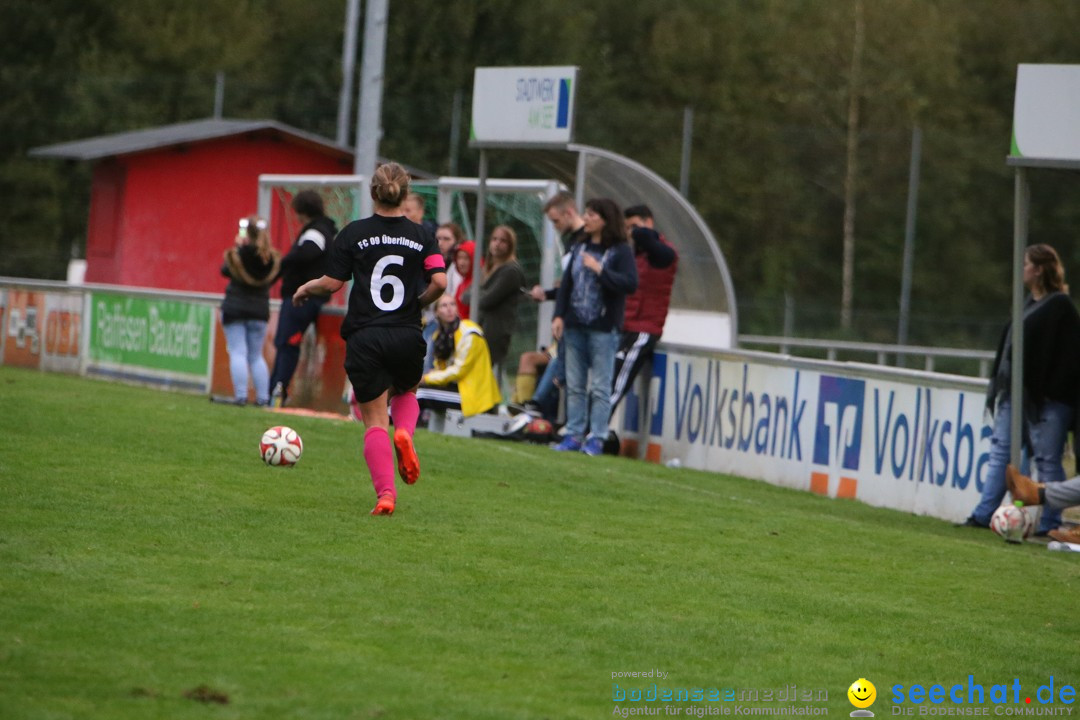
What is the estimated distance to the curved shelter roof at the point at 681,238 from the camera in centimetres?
1636

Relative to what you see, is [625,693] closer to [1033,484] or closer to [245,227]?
[1033,484]

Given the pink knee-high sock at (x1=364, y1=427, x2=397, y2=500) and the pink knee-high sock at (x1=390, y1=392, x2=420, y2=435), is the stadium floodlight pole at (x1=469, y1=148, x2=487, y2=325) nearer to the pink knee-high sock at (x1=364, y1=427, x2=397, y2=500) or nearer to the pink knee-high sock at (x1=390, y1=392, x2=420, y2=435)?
the pink knee-high sock at (x1=390, y1=392, x2=420, y2=435)

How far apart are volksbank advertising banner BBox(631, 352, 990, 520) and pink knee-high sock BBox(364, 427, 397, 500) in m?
5.15

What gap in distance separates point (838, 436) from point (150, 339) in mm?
10290

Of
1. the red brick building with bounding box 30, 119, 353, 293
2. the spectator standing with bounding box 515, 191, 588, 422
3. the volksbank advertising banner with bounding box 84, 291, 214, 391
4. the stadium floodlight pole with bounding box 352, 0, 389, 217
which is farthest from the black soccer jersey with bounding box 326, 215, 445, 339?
the red brick building with bounding box 30, 119, 353, 293

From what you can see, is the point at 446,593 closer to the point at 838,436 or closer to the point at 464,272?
the point at 838,436

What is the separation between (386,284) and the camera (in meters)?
8.52

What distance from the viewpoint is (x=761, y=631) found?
22.1 ft

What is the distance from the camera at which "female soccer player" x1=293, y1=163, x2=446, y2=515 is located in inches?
334

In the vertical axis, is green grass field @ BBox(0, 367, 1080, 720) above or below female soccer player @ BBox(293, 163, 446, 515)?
below

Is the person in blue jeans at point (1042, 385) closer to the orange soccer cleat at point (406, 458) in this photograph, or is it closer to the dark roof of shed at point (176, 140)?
the orange soccer cleat at point (406, 458)

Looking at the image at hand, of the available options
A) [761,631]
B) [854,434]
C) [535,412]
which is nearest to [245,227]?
[535,412]

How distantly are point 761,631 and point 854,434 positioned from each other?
642 cm

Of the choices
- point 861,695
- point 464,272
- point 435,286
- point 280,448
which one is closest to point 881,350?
point 464,272
